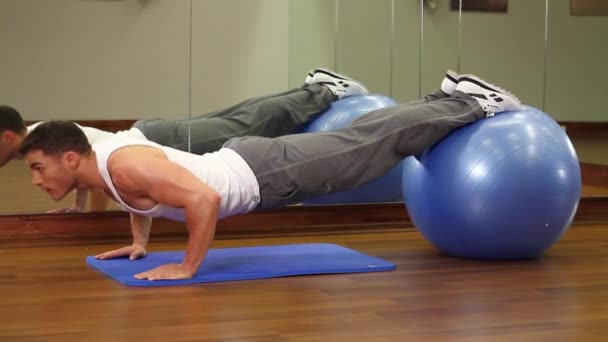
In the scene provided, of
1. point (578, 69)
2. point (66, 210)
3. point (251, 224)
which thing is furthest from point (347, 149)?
point (578, 69)

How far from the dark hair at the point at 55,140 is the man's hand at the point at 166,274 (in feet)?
1.37

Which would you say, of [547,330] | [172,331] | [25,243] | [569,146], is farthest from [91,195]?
[547,330]

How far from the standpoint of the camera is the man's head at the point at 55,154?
275 centimetres

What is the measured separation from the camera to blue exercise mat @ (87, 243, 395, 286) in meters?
2.92

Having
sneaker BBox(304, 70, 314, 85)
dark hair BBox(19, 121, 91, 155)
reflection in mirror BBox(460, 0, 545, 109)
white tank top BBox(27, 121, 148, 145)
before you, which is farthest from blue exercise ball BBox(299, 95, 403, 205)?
dark hair BBox(19, 121, 91, 155)

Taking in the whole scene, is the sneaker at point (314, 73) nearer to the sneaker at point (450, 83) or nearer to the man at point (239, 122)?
the man at point (239, 122)

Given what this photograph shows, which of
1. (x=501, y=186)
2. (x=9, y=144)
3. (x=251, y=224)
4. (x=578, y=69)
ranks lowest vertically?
(x=251, y=224)

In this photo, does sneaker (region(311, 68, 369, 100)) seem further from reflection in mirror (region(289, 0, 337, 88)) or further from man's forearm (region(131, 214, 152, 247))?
man's forearm (region(131, 214, 152, 247))

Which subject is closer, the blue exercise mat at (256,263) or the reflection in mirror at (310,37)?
the blue exercise mat at (256,263)

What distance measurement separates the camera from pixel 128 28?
364cm

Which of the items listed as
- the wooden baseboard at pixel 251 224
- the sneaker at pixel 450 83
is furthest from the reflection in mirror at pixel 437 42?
the sneaker at pixel 450 83

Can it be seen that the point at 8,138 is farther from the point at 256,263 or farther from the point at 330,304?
the point at 330,304

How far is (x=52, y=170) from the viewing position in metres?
2.77

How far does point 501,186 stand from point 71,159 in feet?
4.64
